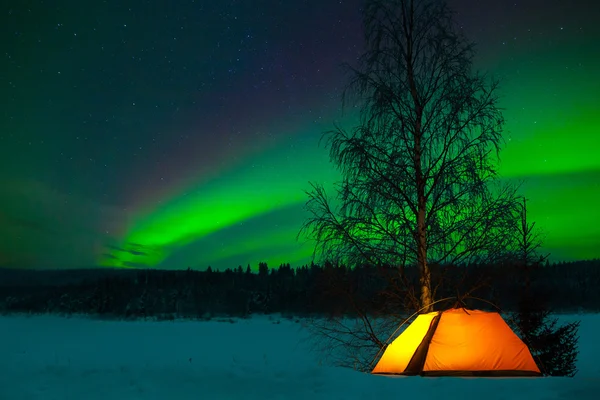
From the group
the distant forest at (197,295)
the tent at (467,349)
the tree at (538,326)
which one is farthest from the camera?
the distant forest at (197,295)

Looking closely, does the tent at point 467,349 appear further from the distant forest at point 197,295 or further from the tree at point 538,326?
the distant forest at point 197,295

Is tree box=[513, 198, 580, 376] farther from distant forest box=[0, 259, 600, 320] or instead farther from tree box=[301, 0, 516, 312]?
distant forest box=[0, 259, 600, 320]

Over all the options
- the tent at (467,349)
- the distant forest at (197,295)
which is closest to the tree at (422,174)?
the tent at (467,349)

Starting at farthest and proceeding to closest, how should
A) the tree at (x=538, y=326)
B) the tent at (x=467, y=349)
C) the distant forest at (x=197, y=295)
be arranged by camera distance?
the distant forest at (x=197, y=295), the tree at (x=538, y=326), the tent at (x=467, y=349)

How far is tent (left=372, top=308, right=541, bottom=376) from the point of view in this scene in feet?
33.7

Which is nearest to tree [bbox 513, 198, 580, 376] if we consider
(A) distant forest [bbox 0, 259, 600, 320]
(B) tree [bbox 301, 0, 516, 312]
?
(B) tree [bbox 301, 0, 516, 312]

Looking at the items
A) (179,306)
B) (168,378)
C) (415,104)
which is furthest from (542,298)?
(179,306)

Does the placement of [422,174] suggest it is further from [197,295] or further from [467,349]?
[197,295]

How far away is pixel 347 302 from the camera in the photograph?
12.9 m

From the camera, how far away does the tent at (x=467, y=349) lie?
33.7 ft

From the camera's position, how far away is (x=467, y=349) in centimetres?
1035

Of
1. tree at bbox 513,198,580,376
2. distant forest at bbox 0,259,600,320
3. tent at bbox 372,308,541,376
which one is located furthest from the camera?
distant forest at bbox 0,259,600,320

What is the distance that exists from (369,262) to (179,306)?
83068 millimetres

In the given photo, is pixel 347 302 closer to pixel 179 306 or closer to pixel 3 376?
pixel 3 376
